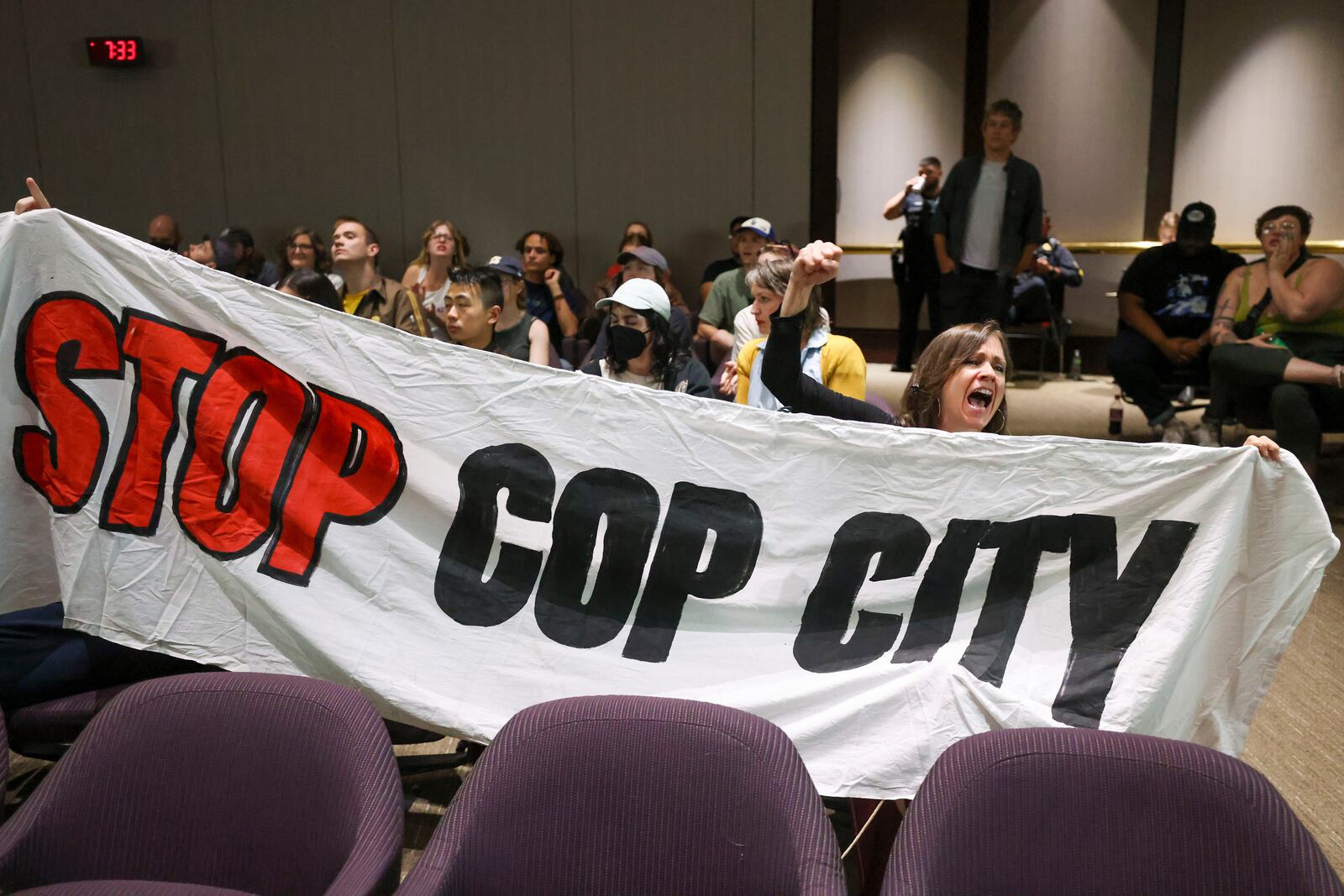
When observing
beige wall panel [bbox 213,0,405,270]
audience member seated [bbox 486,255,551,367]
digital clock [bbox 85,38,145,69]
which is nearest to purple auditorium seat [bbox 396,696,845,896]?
audience member seated [bbox 486,255,551,367]

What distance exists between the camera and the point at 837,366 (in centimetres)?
314

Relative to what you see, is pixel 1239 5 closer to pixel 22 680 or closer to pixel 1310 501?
pixel 1310 501

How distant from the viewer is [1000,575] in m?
2.05

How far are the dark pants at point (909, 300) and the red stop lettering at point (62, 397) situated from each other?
22.5ft

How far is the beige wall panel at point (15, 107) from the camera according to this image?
7.04 m

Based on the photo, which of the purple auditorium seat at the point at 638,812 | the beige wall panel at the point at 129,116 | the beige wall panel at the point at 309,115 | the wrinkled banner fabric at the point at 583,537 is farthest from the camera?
the beige wall panel at the point at 129,116

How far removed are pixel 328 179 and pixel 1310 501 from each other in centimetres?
636

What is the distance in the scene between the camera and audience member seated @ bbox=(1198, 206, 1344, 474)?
483 centimetres

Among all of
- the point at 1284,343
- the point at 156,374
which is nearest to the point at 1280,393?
the point at 1284,343

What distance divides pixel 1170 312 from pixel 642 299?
138 inches

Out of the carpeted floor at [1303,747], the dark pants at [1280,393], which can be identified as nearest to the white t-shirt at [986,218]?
the dark pants at [1280,393]

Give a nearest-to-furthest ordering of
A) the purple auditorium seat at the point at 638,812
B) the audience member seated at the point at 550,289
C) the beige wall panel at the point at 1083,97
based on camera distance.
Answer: the purple auditorium seat at the point at 638,812 → the audience member seated at the point at 550,289 → the beige wall panel at the point at 1083,97

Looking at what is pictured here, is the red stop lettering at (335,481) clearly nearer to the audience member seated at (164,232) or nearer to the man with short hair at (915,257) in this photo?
the audience member seated at (164,232)

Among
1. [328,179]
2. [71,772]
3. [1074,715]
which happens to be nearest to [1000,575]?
[1074,715]
